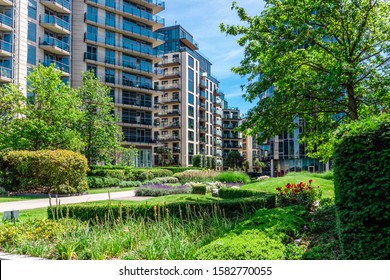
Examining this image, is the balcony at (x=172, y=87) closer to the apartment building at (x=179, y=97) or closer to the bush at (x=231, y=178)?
the apartment building at (x=179, y=97)

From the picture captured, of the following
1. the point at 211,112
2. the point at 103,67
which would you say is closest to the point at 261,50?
→ the point at 103,67

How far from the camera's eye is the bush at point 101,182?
28672 mm

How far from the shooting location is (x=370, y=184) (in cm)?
495

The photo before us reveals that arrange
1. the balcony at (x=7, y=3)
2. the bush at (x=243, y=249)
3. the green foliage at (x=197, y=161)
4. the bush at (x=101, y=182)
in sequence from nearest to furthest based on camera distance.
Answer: the bush at (x=243, y=249)
the bush at (x=101, y=182)
the balcony at (x=7, y=3)
the green foliage at (x=197, y=161)

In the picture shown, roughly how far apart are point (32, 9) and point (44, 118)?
62.1ft

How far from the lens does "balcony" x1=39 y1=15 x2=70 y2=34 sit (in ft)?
131

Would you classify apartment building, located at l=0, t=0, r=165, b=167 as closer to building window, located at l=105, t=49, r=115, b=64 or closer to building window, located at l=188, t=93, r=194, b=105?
building window, located at l=105, t=49, r=115, b=64

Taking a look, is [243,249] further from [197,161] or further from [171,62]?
[171,62]

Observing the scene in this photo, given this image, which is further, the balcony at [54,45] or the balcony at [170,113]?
the balcony at [170,113]

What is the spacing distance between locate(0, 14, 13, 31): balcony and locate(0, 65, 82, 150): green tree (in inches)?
373

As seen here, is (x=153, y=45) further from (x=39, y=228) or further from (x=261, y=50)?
(x=39, y=228)

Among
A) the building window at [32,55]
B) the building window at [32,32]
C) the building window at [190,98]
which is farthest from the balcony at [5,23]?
the building window at [190,98]

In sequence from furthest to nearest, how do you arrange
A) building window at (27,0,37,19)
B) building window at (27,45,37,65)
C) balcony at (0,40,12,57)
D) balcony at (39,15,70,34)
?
balcony at (39,15,70,34) → building window at (27,0,37,19) → building window at (27,45,37,65) → balcony at (0,40,12,57)

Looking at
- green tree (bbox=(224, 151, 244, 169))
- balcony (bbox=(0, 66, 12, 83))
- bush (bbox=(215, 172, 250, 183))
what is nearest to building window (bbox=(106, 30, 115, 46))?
balcony (bbox=(0, 66, 12, 83))
